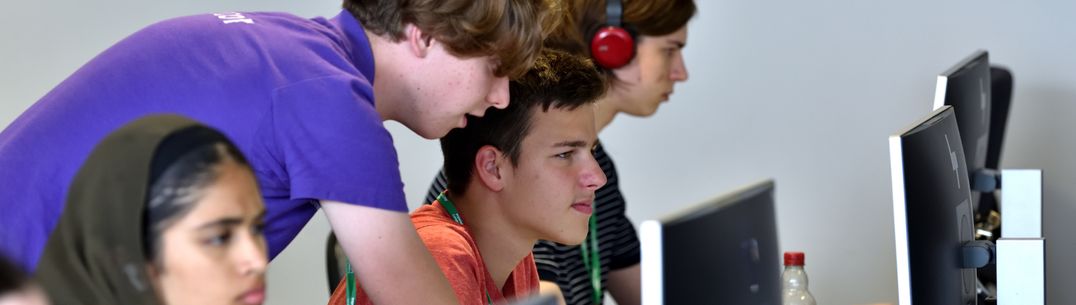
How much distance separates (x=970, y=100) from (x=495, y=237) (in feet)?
2.61

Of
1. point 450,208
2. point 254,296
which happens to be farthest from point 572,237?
point 254,296

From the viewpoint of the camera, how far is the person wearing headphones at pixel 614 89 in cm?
201

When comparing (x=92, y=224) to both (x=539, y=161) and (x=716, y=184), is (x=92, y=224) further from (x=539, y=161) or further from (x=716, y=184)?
(x=716, y=184)

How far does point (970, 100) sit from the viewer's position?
1962mm

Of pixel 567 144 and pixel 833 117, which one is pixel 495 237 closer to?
pixel 567 144

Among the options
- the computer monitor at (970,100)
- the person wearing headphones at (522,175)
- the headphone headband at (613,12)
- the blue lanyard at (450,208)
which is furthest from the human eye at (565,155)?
the headphone headband at (613,12)

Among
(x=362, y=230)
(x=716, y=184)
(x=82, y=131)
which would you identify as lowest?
(x=716, y=184)

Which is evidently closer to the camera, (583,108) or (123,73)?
(123,73)

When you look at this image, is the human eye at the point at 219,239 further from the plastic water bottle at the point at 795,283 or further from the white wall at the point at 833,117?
the white wall at the point at 833,117

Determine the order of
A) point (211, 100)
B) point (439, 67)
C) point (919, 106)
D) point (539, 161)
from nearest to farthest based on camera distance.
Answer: point (211, 100) → point (439, 67) → point (539, 161) → point (919, 106)

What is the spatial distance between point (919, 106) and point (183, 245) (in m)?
2.77

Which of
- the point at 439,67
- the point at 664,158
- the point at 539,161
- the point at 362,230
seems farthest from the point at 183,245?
the point at 664,158

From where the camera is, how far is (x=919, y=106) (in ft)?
10.4

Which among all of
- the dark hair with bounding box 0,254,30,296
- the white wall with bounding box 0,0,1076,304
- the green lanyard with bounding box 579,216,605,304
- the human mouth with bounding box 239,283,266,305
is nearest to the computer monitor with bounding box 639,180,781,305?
the human mouth with bounding box 239,283,266,305
